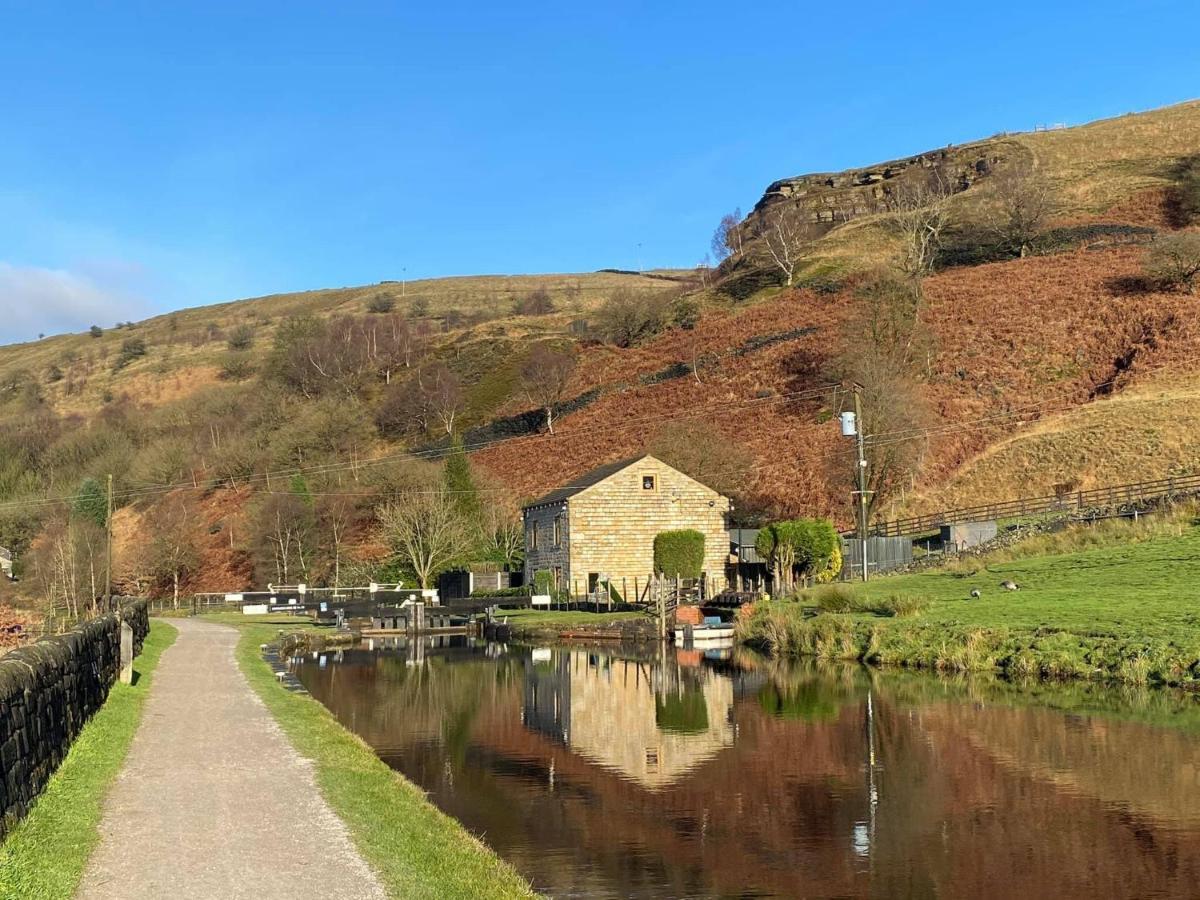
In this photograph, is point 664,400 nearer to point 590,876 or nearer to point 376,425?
point 376,425

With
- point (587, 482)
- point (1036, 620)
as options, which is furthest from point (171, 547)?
point (1036, 620)

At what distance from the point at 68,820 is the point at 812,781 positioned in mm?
9440

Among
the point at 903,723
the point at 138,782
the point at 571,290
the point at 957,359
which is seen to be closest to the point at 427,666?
the point at 903,723

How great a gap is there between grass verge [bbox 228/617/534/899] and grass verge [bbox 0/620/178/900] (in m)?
2.36

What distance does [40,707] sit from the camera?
508 inches

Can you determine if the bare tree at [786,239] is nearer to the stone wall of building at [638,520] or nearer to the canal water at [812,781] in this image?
the stone wall of building at [638,520]

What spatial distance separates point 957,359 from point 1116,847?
73783mm

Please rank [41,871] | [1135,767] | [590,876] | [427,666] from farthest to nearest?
[427,666], [1135,767], [590,876], [41,871]

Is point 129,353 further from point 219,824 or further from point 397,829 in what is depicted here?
point 397,829

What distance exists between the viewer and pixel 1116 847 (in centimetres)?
1220

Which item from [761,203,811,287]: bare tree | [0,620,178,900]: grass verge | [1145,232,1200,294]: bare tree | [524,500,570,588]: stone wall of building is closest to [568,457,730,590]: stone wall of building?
[524,500,570,588]: stone wall of building

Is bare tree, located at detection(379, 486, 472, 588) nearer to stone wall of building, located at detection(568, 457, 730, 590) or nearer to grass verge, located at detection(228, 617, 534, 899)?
stone wall of building, located at detection(568, 457, 730, 590)

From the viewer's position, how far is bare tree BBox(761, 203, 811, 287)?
122319mm

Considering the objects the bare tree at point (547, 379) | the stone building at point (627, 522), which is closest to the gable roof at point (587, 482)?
the stone building at point (627, 522)
